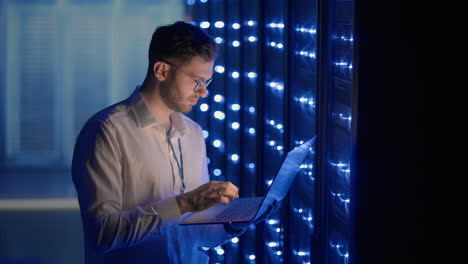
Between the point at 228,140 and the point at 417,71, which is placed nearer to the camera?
the point at 417,71

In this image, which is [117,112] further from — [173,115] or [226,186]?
[226,186]

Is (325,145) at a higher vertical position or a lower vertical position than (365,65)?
lower

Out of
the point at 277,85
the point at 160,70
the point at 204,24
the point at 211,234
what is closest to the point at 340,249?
the point at 211,234

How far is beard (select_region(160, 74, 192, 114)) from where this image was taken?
2.18 m

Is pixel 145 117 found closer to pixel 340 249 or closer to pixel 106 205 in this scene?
pixel 106 205

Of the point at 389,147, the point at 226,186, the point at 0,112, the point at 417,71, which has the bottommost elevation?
the point at 0,112

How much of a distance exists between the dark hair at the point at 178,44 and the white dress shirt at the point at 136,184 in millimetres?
150

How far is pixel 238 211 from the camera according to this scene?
82.4 inches

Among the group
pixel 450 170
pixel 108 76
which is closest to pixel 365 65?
pixel 450 170

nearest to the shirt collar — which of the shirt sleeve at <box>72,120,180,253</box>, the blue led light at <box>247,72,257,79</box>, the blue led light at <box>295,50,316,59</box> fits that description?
the shirt sleeve at <box>72,120,180,253</box>

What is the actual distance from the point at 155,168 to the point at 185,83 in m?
0.26

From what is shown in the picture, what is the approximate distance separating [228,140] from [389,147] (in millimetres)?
2396

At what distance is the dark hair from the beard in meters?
0.06

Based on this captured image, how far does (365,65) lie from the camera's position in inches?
70.5
